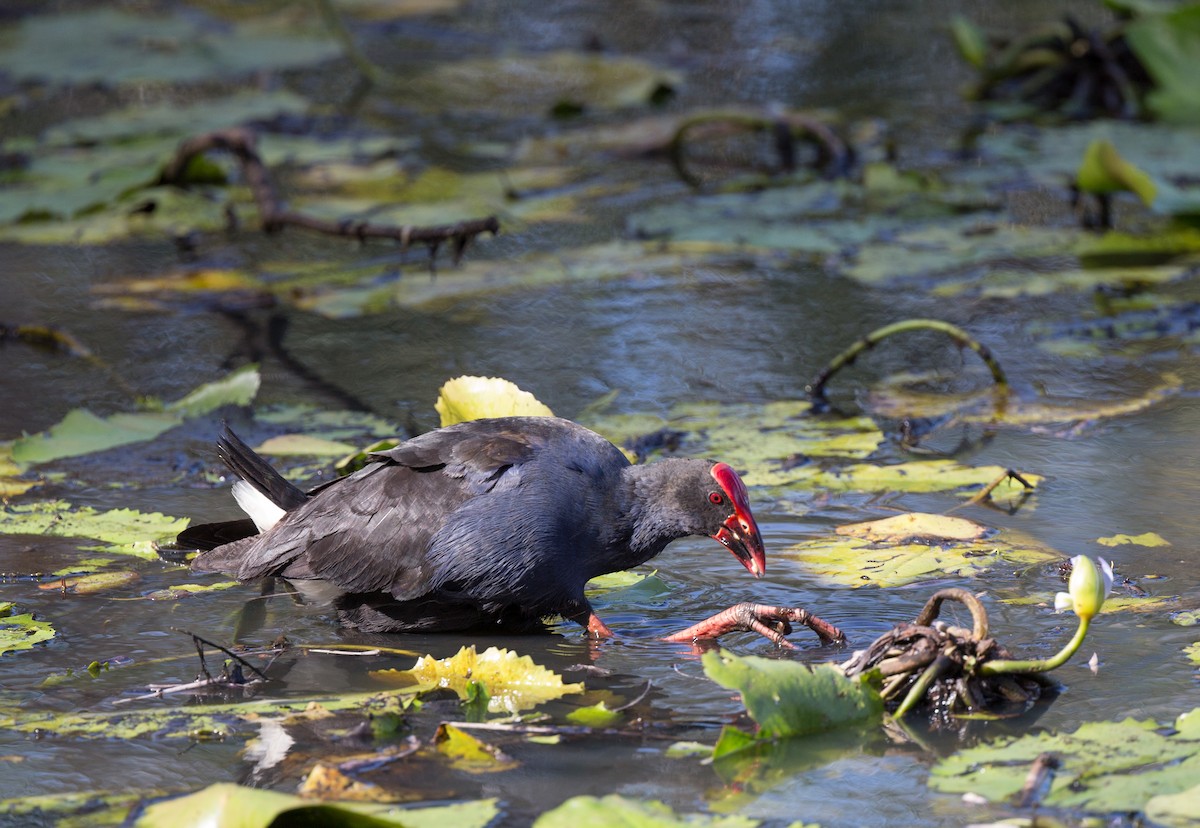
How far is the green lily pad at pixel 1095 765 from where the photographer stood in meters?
2.41

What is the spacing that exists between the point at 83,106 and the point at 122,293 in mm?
3658

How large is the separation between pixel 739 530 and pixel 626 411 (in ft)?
4.61

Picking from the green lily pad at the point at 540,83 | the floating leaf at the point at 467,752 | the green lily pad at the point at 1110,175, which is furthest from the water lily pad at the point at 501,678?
the green lily pad at the point at 540,83

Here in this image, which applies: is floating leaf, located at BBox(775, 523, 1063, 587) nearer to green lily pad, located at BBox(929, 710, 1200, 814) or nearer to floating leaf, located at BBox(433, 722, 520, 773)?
green lily pad, located at BBox(929, 710, 1200, 814)

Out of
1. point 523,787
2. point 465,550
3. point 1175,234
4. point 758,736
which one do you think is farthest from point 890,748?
point 1175,234

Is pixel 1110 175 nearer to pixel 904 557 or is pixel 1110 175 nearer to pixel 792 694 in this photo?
pixel 904 557

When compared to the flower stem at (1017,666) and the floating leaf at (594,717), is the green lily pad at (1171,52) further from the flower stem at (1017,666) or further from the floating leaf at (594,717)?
the floating leaf at (594,717)

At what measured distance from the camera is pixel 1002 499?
13.3 feet

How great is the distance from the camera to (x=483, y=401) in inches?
162

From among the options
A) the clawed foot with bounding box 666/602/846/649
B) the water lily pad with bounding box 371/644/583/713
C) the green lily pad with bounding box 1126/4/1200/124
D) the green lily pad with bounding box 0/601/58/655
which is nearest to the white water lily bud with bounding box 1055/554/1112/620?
the clawed foot with bounding box 666/602/846/649

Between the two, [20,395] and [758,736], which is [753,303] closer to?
[20,395]

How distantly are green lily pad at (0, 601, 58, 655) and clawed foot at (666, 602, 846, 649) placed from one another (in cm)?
138

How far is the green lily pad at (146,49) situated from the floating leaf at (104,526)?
17.5 feet

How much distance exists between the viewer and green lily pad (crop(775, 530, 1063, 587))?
354 centimetres
